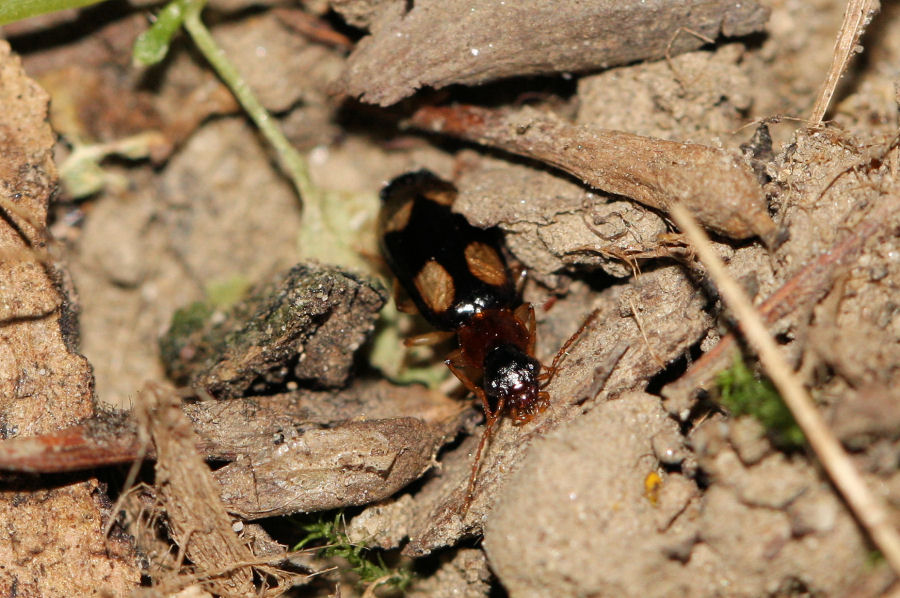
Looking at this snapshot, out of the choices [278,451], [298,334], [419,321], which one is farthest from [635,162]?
[278,451]

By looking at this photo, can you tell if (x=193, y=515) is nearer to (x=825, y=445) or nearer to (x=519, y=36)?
(x=825, y=445)

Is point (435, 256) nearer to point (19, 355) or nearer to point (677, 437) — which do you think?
point (677, 437)

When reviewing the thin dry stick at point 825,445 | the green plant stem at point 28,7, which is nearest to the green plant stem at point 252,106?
the green plant stem at point 28,7

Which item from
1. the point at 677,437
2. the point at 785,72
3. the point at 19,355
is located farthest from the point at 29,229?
the point at 785,72

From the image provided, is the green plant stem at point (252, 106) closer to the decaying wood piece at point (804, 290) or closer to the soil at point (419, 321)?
the soil at point (419, 321)

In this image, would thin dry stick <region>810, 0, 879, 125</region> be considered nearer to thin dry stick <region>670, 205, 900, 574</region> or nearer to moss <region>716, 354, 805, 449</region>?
thin dry stick <region>670, 205, 900, 574</region>
